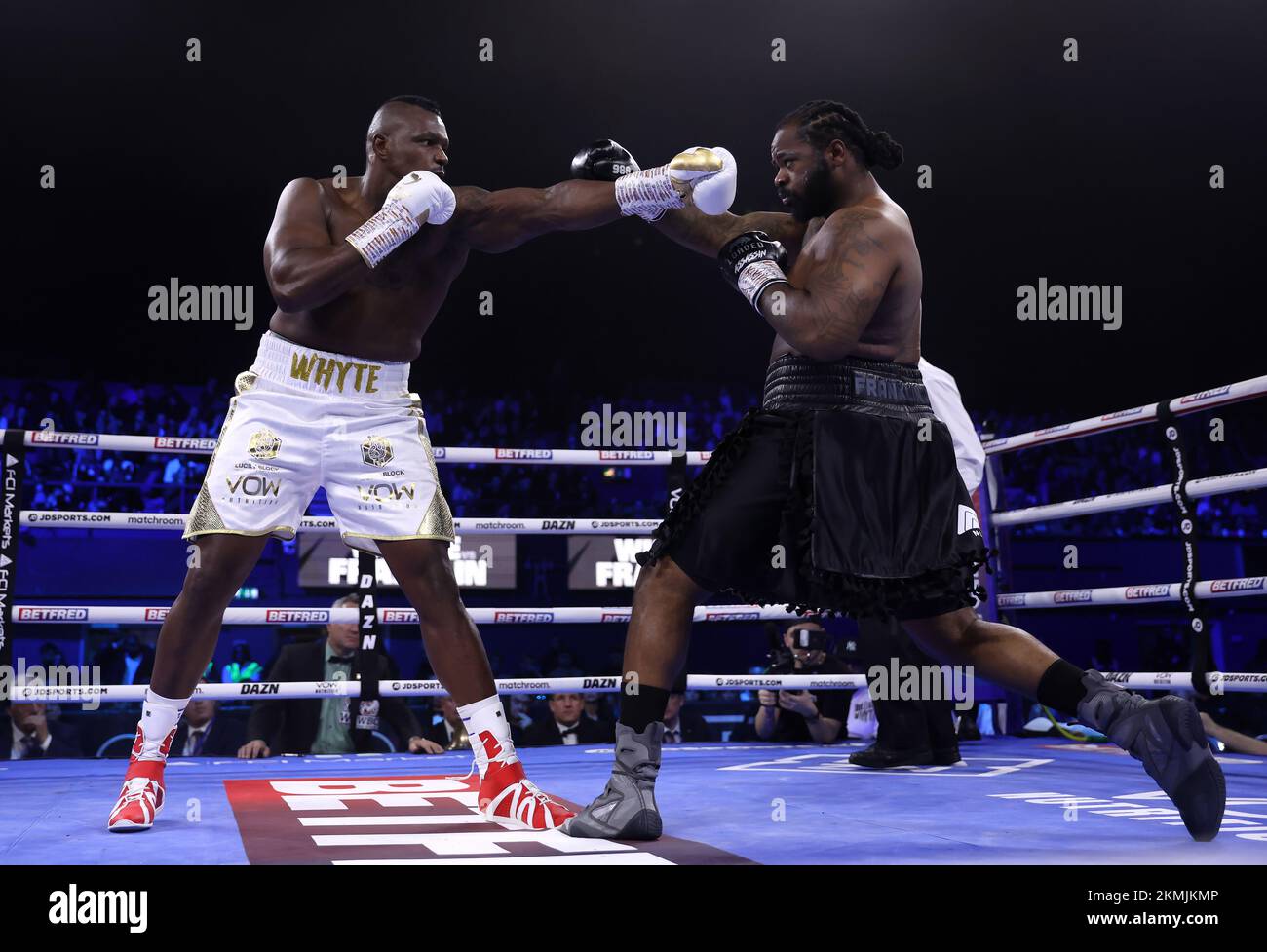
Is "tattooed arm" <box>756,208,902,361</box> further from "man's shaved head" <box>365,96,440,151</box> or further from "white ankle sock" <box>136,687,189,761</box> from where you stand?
"white ankle sock" <box>136,687,189,761</box>

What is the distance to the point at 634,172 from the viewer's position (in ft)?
7.49

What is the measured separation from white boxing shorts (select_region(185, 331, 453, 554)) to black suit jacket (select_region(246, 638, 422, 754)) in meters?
1.72

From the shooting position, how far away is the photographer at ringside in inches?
163

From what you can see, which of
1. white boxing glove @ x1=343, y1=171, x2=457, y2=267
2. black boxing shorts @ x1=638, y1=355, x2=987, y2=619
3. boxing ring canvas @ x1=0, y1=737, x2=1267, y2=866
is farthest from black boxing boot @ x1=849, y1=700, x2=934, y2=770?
white boxing glove @ x1=343, y1=171, x2=457, y2=267

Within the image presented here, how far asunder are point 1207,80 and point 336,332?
6465 mm

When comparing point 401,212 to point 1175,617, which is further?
point 1175,617

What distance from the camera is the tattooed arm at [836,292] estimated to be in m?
2.05

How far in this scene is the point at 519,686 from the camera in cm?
375

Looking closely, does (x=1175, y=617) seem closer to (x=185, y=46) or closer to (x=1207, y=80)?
(x=1207, y=80)

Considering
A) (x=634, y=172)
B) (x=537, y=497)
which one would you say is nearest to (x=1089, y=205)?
(x=537, y=497)

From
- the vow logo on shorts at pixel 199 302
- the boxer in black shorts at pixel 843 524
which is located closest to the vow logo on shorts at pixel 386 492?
the boxer in black shorts at pixel 843 524

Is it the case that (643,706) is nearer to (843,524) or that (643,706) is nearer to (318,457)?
(843,524)

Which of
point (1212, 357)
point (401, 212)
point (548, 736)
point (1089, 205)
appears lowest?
point (548, 736)
